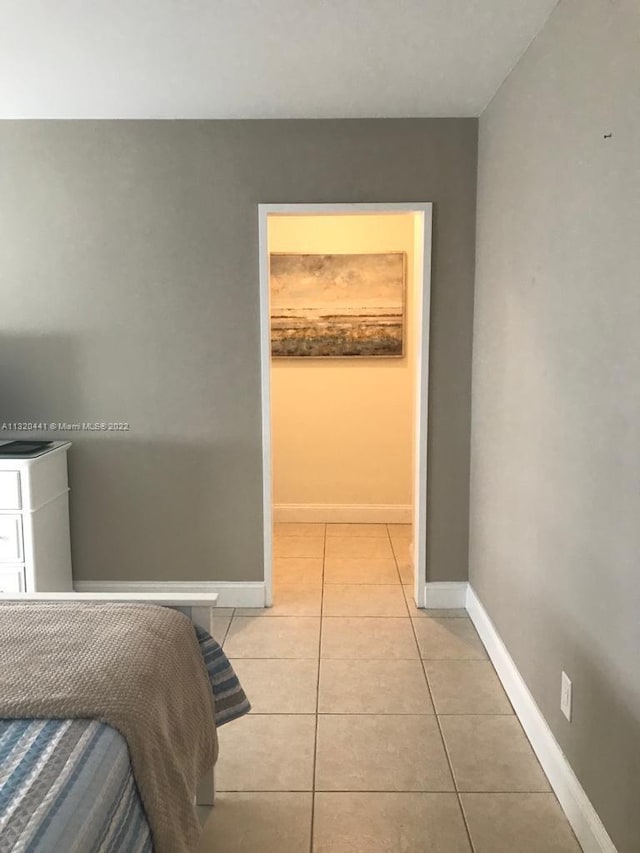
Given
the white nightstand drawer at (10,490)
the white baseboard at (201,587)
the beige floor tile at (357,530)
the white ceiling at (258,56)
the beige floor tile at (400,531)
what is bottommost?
the beige floor tile at (357,530)

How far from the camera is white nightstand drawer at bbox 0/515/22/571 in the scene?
3.04m

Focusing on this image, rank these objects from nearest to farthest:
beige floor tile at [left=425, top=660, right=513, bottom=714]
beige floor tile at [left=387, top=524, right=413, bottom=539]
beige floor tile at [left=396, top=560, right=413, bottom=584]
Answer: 1. beige floor tile at [left=425, top=660, right=513, bottom=714]
2. beige floor tile at [left=396, top=560, right=413, bottom=584]
3. beige floor tile at [left=387, top=524, right=413, bottom=539]

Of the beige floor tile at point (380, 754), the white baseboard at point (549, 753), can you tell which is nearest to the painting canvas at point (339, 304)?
the white baseboard at point (549, 753)

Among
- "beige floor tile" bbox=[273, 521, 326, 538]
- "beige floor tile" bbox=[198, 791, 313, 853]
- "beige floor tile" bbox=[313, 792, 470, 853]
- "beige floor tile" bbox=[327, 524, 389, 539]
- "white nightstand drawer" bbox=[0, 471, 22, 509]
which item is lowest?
"beige floor tile" bbox=[198, 791, 313, 853]

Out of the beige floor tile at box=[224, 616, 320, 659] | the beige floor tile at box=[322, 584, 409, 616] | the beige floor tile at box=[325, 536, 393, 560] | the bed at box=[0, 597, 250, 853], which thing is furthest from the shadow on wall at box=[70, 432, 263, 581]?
the bed at box=[0, 597, 250, 853]

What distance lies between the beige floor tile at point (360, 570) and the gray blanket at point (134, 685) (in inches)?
83.9

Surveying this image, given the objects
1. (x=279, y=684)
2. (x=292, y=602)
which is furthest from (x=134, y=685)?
(x=292, y=602)

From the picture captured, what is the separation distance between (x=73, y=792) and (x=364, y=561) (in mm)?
3155

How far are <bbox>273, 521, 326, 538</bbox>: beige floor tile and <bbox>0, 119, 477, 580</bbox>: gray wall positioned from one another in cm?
130

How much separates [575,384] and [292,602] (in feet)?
7.07

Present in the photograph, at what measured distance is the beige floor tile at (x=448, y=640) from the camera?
121 inches

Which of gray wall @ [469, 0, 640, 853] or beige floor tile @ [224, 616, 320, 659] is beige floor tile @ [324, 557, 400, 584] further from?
gray wall @ [469, 0, 640, 853]

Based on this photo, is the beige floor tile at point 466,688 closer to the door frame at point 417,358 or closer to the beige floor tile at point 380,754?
the beige floor tile at point 380,754

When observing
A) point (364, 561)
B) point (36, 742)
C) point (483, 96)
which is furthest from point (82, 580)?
point (483, 96)
